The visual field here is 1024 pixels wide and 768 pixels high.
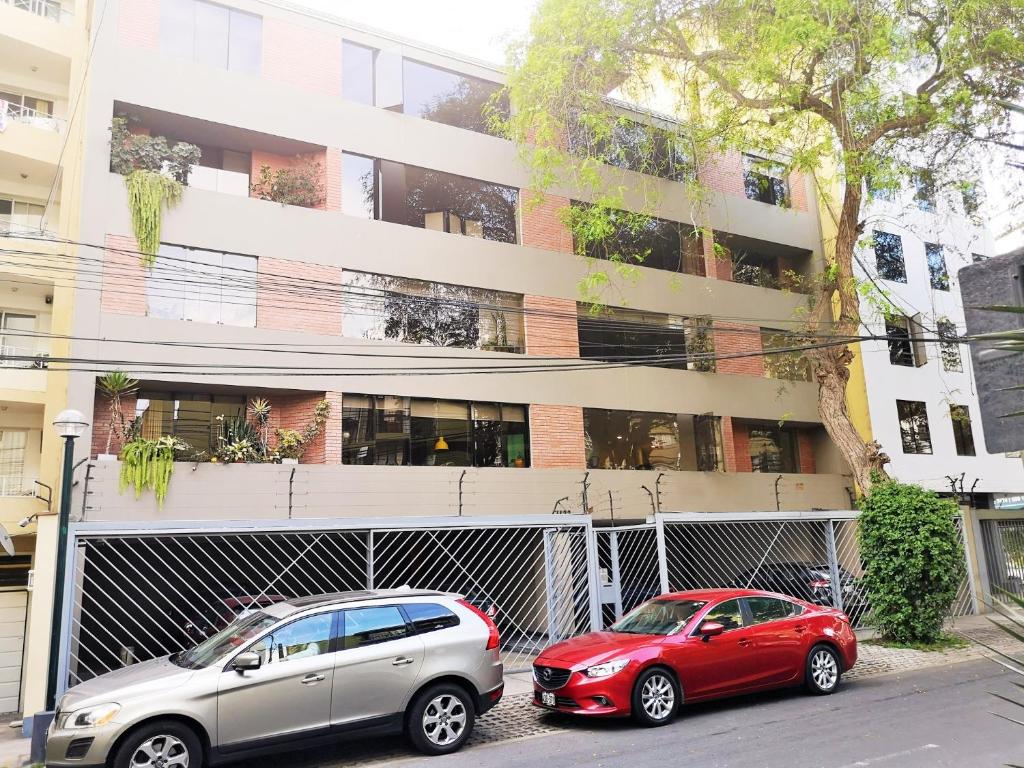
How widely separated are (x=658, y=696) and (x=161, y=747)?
5.53m

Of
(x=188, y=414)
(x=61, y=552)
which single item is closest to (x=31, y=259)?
(x=188, y=414)

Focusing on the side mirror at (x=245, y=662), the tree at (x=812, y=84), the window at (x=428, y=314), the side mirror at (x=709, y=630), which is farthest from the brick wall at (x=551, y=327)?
the side mirror at (x=245, y=662)

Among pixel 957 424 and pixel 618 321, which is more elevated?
pixel 618 321

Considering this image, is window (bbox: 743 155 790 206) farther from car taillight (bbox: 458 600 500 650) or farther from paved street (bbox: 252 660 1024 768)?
car taillight (bbox: 458 600 500 650)

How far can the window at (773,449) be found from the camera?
25.5 metres

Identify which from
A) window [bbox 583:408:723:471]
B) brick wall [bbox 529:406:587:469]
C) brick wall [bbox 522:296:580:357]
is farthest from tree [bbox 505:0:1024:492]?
window [bbox 583:408:723:471]

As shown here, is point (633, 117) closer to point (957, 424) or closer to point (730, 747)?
point (957, 424)

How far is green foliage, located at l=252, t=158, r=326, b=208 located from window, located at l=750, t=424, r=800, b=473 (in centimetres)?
1506

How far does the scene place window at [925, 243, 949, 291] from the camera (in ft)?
93.2

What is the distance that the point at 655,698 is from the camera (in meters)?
9.74

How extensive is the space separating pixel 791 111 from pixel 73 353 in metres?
16.5

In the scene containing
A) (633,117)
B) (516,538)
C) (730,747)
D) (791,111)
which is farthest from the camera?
(633,117)

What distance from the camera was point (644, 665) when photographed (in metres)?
9.67

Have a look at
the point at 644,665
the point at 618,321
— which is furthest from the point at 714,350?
the point at 644,665
